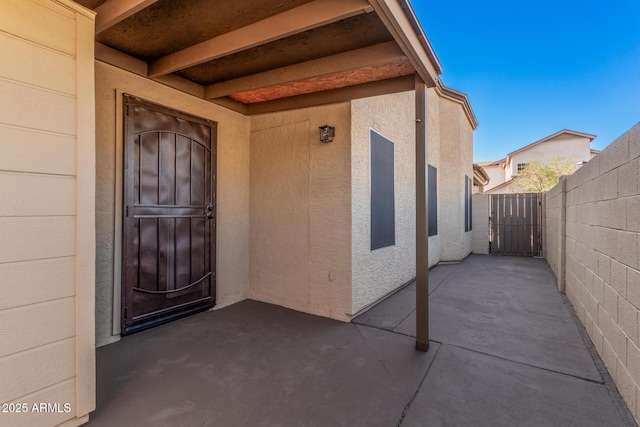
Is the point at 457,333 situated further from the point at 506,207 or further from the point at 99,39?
the point at 506,207

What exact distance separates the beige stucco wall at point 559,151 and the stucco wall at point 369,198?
56.7 ft

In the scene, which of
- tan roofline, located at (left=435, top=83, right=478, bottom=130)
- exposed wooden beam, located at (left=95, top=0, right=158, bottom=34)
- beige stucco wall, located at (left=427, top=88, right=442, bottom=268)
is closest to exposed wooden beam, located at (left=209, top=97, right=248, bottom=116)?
exposed wooden beam, located at (left=95, top=0, right=158, bottom=34)

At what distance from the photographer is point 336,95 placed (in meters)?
3.58

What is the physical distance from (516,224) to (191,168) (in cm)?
987

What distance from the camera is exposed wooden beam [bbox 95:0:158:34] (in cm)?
197

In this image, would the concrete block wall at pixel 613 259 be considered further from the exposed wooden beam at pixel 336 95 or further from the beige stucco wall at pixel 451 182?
the beige stucco wall at pixel 451 182

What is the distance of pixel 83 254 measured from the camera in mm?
1833

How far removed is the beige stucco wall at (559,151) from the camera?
1753 centimetres

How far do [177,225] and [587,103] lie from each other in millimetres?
28852

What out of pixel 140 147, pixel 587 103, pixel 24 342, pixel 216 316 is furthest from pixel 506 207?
pixel 587 103

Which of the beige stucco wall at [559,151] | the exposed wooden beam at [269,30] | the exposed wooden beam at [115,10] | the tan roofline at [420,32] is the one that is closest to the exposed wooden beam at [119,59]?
the exposed wooden beam at [269,30]

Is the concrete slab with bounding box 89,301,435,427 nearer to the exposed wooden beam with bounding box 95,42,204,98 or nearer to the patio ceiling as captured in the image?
the patio ceiling

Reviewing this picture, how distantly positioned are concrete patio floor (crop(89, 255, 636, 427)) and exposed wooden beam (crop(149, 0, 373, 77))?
271 cm

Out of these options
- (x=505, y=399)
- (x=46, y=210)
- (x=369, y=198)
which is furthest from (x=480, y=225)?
(x=46, y=210)
